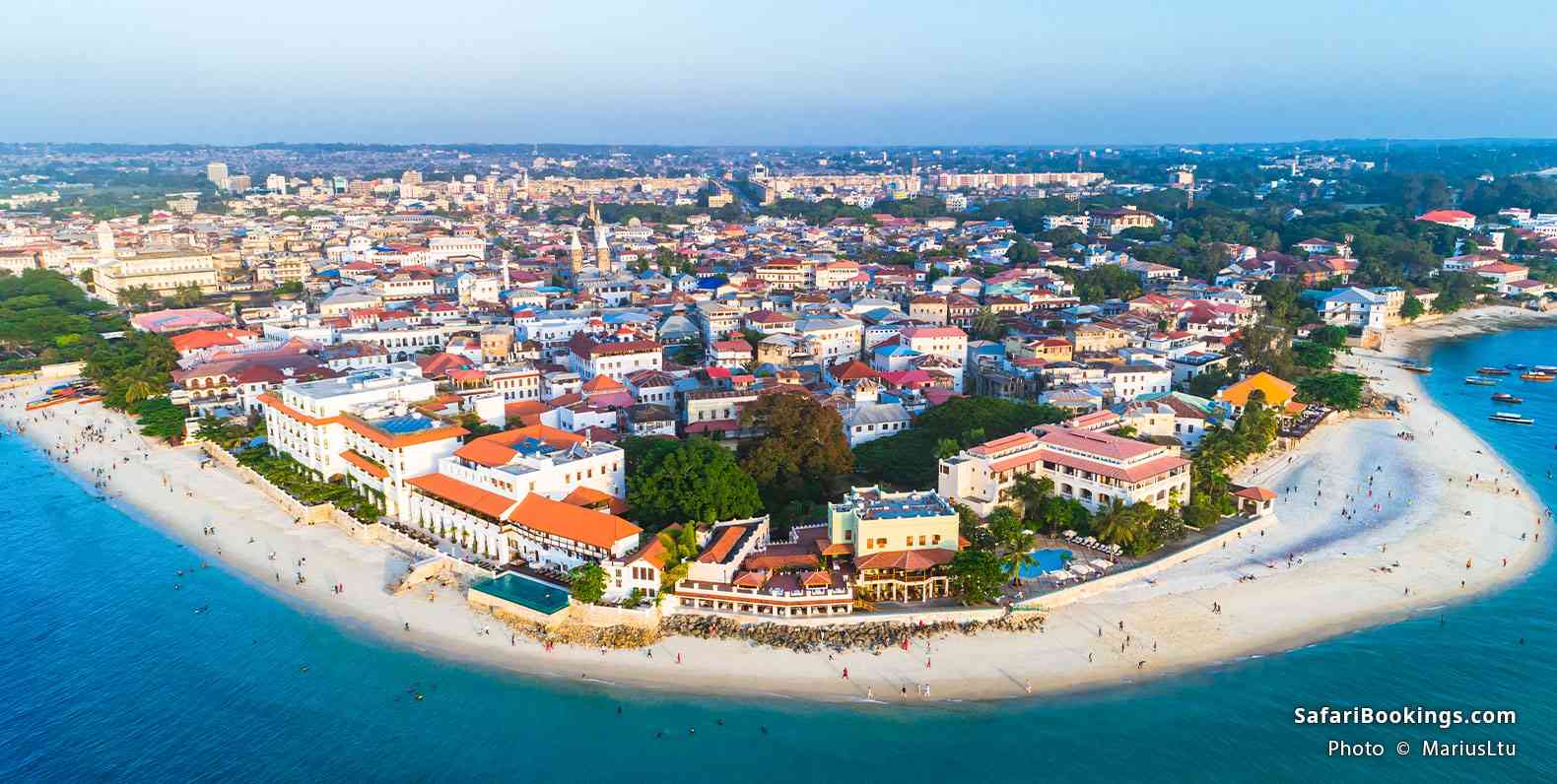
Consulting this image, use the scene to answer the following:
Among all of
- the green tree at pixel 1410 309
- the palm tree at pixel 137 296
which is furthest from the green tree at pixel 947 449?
the palm tree at pixel 137 296

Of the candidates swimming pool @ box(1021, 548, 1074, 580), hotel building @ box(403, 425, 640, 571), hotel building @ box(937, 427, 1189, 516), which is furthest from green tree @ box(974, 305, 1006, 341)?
hotel building @ box(403, 425, 640, 571)

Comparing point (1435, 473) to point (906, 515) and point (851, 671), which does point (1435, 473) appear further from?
point (851, 671)

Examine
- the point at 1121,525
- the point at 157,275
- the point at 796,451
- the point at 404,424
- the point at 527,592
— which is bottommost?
the point at 527,592

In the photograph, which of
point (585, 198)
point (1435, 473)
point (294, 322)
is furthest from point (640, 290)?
point (585, 198)

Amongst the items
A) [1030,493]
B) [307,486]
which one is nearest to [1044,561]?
[1030,493]

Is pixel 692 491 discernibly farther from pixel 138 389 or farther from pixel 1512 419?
pixel 1512 419

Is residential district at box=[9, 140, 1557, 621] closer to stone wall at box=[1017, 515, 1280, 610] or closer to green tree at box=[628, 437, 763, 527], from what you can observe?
green tree at box=[628, 437, 763, 527]
